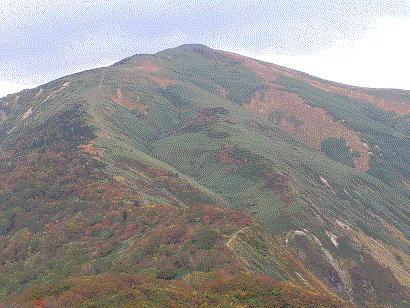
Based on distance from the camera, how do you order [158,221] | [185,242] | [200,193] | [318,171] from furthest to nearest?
1. [318,171]
2. [200,193]
3. [158,221]
4. [185,242]

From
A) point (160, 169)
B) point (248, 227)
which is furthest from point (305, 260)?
point (160, 169)

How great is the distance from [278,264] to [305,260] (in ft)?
150

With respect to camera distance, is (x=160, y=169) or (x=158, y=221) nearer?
(x=158, y=221)

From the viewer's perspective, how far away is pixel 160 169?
159 metres

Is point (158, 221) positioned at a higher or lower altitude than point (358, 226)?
higher

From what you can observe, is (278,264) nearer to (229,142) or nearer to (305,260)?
(305,260)

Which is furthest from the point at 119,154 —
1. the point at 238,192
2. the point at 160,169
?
the point at 238,192

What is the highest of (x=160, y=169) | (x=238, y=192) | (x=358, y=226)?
(x=160, y=169)

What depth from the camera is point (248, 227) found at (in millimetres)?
83312

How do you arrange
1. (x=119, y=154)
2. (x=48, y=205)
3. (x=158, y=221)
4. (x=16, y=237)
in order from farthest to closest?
(x=119, y=154) → (x=48, y=205) → (x=16, y=237) → (x=158, y=221)

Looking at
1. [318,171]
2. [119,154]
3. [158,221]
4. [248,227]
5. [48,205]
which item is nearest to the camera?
[248,227]

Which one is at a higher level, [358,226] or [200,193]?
[200,193]

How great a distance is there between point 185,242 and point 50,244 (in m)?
39.2

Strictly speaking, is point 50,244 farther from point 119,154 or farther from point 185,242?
point 119,154
